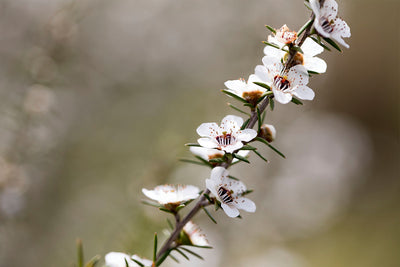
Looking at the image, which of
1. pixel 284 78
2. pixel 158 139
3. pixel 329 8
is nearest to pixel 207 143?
pixel 284 78

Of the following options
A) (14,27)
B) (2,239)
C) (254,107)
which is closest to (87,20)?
(14,27)

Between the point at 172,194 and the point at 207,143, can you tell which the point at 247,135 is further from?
the point at 172,194

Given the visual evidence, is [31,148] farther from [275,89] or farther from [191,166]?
[275,89]

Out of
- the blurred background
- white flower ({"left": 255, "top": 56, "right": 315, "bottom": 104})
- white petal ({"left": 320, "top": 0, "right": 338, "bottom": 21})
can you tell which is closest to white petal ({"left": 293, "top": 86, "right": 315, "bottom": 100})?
white flower ({"left": 255, "top": 56, "right": 315, "bottom": 104})

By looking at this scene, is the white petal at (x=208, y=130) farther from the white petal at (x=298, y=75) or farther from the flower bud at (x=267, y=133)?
the white petal at (x=298, y=75)

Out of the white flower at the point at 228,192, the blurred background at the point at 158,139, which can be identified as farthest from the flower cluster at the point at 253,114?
the blurred background at the point at 158,139

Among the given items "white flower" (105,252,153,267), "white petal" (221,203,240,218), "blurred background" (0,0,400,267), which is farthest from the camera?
"blurred background" (0,0,400,267)

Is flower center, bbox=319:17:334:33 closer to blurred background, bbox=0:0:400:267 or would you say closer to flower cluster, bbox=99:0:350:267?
flower cluster, bbox=99:0:350:267
